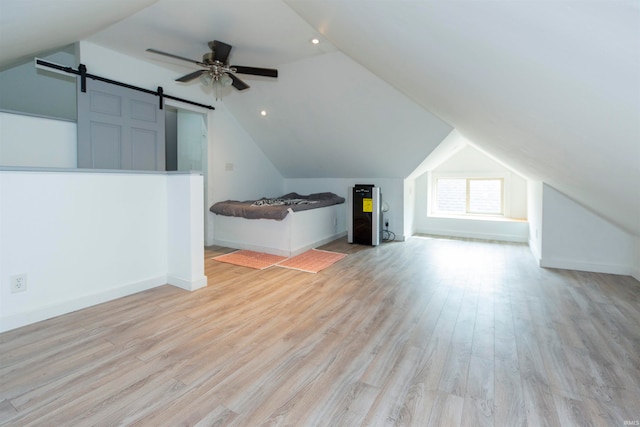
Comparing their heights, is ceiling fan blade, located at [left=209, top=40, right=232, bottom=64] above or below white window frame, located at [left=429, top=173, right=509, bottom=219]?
above

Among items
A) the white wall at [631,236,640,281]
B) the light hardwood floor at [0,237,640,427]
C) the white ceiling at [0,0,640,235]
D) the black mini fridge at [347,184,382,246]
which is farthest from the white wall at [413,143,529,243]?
the light hardwood floor at [0,237,640,427]

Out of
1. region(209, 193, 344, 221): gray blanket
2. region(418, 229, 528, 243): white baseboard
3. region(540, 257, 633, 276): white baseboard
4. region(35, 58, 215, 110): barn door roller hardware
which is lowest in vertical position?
region(540, 257, 633, 276): white baseboard

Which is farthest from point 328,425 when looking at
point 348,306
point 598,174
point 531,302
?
point 531,302

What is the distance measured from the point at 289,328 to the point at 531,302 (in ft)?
Answer: 7.19

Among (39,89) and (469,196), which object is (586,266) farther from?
(39,89)

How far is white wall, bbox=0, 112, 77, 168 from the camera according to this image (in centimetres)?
303

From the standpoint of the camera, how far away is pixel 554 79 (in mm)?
1098

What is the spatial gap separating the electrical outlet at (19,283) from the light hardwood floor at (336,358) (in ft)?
0.92

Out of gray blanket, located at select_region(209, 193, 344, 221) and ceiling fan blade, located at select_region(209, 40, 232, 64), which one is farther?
gray blanket, located at select_region(209, 193, 344, 221)

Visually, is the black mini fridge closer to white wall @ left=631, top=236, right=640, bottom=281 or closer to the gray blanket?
the gray blanket

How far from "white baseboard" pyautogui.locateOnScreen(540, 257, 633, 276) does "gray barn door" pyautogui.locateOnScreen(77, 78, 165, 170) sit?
216 inches

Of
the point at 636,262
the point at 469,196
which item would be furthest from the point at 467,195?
the point at 636,262

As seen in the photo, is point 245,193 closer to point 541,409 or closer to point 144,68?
point 144,68

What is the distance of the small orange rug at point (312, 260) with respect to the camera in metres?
3.74
